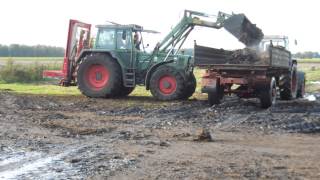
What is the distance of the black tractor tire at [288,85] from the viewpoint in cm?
2119

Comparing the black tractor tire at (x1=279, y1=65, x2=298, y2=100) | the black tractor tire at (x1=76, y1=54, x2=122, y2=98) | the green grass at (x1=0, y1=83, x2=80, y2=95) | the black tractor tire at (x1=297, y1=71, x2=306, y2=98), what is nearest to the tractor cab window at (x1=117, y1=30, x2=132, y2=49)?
the black tractor tire at (x1=76, y1=54, x2=122, y2=98)

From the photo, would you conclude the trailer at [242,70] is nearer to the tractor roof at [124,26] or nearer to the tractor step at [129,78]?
the tractor step at [129,78]

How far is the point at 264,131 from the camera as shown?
1259cm

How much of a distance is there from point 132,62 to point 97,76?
145 centimetres

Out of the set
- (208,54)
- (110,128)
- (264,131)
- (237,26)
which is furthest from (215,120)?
(237,26)

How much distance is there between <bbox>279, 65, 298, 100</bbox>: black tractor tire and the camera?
69.5 feet

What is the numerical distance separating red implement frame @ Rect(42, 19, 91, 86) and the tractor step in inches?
94.9

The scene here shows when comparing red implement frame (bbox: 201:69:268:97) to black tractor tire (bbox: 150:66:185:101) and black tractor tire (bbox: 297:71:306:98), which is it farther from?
black tractor tire (bbox: 297:71:306:98)

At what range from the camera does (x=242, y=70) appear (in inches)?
672

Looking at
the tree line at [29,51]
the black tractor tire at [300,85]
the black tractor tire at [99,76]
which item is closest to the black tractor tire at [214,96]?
the black tractor tire at [99,76]

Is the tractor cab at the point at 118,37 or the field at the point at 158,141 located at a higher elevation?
the tractor cab at the point at 118,37

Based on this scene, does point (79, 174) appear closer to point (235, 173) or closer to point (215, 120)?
point (235, 173)

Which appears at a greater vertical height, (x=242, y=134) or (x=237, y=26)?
(x=237, y=26)

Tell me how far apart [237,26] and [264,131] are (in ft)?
22.4
